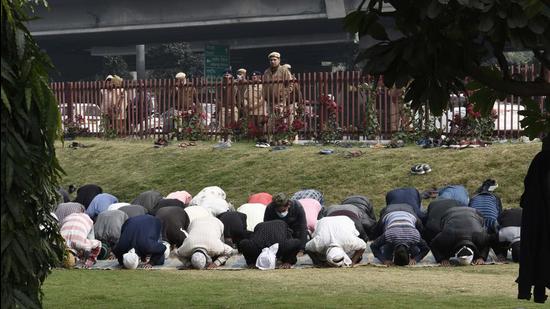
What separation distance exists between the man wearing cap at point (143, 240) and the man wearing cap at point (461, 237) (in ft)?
12.8

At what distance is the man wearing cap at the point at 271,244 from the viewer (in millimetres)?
15883

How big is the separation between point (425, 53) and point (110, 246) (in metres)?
9.62

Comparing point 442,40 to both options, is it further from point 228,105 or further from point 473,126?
point 228,105

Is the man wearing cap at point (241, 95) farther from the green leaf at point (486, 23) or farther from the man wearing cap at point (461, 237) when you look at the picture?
the green leaf at point (486, 23)

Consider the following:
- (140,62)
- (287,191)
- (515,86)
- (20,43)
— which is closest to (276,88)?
(287,191)

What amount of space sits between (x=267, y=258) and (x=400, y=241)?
185cm

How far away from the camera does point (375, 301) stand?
39.8ft

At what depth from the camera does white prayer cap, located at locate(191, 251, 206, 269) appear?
15.8 m

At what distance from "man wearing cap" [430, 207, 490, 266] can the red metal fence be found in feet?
25.8

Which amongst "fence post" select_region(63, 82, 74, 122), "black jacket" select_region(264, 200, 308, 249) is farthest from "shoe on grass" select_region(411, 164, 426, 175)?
"fence post" select_region(63, 82, 74, 122)

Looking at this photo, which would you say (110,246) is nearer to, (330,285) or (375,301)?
(330,285)

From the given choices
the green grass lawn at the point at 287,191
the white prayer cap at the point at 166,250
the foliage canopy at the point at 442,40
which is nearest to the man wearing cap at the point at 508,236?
the green grass lawn at the point at 287,191

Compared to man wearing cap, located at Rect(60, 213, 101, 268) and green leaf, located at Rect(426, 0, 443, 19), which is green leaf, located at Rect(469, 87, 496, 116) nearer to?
green leaf, located at Rect(426, 0, 443, 19)

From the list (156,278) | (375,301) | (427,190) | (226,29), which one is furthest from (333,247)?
(226,29)
